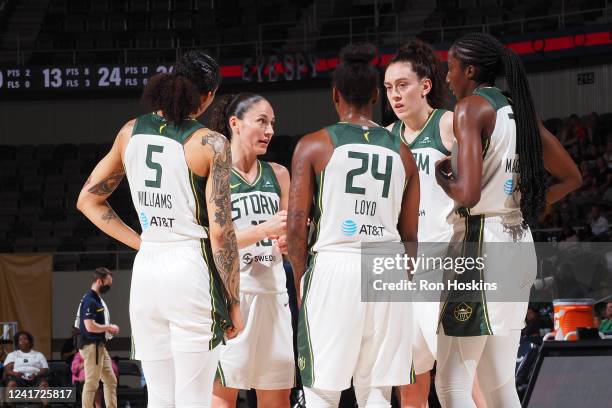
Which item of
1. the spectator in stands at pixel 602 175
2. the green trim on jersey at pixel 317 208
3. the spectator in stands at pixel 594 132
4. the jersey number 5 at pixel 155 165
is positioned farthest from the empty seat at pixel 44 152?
the green trim on jersey at pixel 317 208

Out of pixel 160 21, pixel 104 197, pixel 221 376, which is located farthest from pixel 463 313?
pixel 160 21

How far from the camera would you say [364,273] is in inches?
158

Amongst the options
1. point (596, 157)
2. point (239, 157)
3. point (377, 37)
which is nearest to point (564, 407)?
point (239, 157)

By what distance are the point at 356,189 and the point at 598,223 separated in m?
10.4

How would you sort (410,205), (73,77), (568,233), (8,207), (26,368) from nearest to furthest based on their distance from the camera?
(410,205), (26,368), (568,233), (73,77), (8,207)

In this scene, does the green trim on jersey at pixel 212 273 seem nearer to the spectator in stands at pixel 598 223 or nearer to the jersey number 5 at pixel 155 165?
the jersey number 5 at pixel 155 165

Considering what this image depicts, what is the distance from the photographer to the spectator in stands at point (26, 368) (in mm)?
12727

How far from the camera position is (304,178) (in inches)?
159

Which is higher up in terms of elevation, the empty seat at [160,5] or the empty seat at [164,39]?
the empty seat at [160,5]

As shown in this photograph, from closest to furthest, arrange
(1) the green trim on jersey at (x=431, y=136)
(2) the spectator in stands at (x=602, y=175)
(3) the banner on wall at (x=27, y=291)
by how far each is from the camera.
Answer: (1) the green trim on jersey at (x=431, y=136)
(2) the spectator in stands at (x=602, y=175)
(3) the banner on wall at (x=27, y=291)

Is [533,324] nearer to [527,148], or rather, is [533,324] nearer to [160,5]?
[527,148]

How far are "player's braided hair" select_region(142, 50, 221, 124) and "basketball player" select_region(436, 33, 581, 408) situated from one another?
108 centimetres

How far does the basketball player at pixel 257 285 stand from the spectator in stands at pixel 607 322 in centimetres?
492

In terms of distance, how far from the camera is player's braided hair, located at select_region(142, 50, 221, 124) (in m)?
4.16
